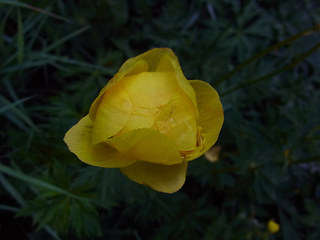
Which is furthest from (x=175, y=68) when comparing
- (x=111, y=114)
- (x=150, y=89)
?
(x=111, y=114)

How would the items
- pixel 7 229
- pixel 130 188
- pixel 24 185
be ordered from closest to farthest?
pixel 130 188, pixel 24 185, pixel 7 229

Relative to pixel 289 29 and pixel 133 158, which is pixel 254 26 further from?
pixel 133 158

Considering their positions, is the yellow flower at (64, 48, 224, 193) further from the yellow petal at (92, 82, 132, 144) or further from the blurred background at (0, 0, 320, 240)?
the blurred background at (0, 0, 320, 240)

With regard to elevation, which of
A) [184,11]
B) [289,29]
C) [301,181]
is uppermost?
[184,11]

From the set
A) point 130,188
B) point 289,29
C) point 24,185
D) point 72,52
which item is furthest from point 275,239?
point 72,52

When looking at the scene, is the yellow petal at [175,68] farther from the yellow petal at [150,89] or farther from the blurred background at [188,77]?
the blurred background at [188,77]

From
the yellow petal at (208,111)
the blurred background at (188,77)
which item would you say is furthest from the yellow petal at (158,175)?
the blurred background at (188,77)

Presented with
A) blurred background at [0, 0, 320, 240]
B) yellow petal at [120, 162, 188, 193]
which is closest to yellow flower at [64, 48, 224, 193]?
yellow petal at [120, 162, 188, 193]
